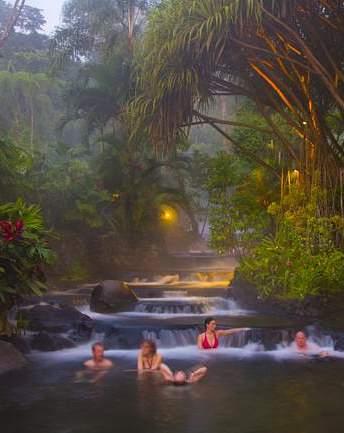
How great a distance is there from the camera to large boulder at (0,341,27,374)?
30.4 ft

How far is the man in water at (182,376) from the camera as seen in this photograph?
8.53 m

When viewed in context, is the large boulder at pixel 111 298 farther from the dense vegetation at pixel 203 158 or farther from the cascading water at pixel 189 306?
the dense vegetation at pixel 203 158

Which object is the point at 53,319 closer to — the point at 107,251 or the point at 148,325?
the point at 148,325

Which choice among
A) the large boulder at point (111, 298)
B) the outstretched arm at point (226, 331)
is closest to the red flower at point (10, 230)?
the outstretched arm at point (226, 331)

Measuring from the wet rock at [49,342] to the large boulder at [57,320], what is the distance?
0.58 m

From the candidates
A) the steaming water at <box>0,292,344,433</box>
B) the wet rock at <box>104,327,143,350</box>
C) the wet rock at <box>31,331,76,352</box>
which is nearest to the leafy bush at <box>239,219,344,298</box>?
the steaming water at <box>0,292,344,433</box>

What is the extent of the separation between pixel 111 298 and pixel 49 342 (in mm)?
3613

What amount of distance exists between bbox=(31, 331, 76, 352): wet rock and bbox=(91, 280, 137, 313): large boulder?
3108 millimetres

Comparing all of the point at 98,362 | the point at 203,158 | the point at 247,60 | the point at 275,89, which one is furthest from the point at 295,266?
the point at 203,158

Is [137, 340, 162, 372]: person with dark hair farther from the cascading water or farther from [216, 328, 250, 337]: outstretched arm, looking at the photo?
the cascading water

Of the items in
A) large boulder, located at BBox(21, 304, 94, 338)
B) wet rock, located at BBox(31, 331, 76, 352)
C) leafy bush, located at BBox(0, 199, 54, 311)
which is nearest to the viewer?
leafy bush, located at BBox(0, 199, 54, 311)

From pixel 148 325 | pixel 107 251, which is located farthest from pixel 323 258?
pixel 107 251

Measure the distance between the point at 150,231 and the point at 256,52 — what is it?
11001 millimetres

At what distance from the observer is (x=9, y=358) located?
9.46 metres
